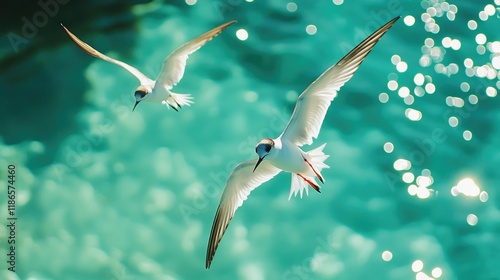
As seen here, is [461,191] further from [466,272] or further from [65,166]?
[65,166]

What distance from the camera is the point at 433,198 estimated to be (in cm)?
470

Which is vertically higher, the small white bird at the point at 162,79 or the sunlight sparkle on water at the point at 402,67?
the sunlight sparkle on water at the point at 402,67

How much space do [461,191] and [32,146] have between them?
9.05ft

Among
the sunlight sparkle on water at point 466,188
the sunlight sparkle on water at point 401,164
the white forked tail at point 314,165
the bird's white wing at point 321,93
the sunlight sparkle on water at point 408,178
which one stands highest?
the sunlight sparkle on water at point 401,164

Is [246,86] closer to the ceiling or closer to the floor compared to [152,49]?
closer to the floor

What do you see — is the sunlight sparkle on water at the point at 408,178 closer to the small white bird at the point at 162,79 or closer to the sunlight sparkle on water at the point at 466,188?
the sunlight sparkle on water at the point at 466,188

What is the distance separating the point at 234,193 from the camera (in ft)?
11.7

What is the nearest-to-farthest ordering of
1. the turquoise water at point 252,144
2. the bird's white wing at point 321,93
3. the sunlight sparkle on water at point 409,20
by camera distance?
the bird's white wing at point 321,93 → the turquoise water at point 252,144 → the sunlight sparkle on water at point 409,20

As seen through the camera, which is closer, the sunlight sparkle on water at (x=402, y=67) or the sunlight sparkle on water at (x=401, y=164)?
the sunlight sparkle on water at (x=401, y=164)

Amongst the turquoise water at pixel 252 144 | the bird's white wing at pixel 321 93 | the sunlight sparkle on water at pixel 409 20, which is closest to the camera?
the bird's white wing at pixel 321 93

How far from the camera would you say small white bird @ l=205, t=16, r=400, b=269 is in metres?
3.10

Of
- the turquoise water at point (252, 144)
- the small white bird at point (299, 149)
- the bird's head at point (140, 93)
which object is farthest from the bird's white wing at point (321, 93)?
the turquoise water at point (252, 144)

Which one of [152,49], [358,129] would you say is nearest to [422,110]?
[358,129]

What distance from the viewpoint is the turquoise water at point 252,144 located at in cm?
448
